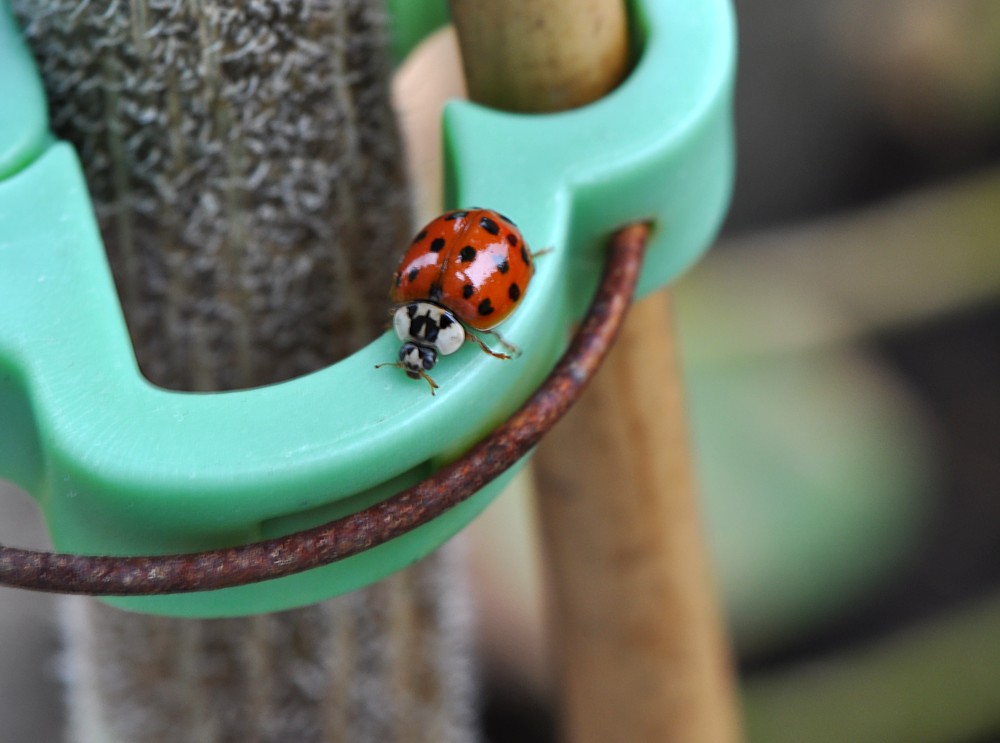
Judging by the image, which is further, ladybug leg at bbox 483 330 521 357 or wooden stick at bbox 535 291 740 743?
wooden stick at bbox 535 291 740 743

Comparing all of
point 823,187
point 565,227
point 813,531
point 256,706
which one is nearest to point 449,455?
point 565,227

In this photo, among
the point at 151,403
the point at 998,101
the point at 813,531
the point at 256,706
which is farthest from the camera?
the point at 998,101

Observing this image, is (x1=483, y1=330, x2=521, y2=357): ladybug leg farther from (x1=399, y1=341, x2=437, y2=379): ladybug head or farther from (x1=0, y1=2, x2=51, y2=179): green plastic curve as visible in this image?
(x1=0, y1=2, x2=51, y2=179): green plastic curve

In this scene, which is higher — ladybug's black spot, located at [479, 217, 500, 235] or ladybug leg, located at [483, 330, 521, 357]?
ladybug's black spot, located at [479, 217, 500, 235]

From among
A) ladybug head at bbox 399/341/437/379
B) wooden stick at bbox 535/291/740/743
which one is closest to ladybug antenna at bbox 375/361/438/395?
ladybug head at bbox 399/341/437/379

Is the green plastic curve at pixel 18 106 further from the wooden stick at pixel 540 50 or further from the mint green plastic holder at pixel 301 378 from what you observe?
the wooden stick at pixel 540 50

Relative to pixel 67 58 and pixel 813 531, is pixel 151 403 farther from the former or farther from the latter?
pixel 813 531

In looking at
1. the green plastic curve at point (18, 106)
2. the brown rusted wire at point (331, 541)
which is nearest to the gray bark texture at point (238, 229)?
the green plastic curve at point (18, 106)
